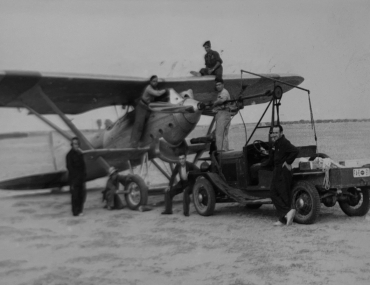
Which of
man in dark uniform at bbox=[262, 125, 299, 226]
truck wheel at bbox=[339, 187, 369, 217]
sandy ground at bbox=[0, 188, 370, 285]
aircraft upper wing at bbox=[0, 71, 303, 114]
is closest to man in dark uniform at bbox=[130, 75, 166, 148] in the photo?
aircraft upper wing at bbox=[0, 71, 303, 114]

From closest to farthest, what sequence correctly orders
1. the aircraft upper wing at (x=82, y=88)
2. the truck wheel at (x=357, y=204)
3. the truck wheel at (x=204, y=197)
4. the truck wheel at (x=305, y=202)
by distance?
the truck wheel at (x=305, y=202) → the truck wheel at (x=357, y=204) → the truck wheel at (x=204, y=197) → the aircraft upper wing at (x=82, y=88)

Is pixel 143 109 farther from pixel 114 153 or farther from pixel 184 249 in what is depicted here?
pixel 184 249

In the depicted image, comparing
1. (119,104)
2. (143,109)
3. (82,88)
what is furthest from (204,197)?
(119,104)

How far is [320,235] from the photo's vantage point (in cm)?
583

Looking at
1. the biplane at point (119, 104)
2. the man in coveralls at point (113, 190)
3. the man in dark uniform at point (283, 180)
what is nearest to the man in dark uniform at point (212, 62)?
the biplane at point (119, 104)

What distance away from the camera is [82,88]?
1022 cm

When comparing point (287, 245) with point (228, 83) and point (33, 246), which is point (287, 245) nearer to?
point (33, 246)

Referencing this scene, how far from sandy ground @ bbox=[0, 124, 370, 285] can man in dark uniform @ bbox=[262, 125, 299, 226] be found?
24 centimetres

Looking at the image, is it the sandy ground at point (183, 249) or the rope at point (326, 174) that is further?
the rope at point (326, 174)

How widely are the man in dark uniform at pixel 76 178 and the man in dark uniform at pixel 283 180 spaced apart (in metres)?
3.82

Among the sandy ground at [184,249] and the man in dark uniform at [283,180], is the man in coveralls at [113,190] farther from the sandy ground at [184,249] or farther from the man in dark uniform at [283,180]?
the man in dark uniform at [283,180]

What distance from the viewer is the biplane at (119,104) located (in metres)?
9.24

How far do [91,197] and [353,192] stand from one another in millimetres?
7199

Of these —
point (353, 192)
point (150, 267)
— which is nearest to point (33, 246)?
point (150, 267)
